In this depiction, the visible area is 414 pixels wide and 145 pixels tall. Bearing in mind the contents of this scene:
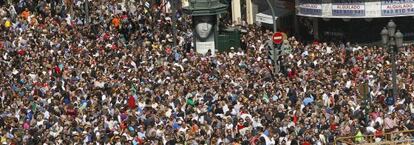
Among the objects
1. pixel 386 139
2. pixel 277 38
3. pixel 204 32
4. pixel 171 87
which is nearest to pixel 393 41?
pixel 386 139

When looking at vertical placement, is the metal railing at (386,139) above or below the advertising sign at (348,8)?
below

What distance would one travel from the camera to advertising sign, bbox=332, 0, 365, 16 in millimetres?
54594

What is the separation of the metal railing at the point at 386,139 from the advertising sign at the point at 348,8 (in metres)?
20.2

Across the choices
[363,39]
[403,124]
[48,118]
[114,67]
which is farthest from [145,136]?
[363,39]

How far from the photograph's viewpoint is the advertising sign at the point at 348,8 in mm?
54594

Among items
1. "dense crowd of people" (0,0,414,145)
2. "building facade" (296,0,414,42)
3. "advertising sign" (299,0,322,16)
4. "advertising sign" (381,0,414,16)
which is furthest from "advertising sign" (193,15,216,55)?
"advertising sign" (381,0,414,16)

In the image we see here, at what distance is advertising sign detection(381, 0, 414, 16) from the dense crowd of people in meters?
3.47

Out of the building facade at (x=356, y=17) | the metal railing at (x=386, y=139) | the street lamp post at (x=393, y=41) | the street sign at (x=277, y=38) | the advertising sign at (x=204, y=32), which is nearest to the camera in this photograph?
the metal railing at (x=386, y=139)

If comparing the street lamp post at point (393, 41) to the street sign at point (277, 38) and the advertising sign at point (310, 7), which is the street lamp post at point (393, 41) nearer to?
the street sign at point (277, 38)

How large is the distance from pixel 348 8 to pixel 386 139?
20.8m

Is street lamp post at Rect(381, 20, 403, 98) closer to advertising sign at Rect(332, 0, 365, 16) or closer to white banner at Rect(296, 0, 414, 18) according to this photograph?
white banner at Rect(296, 0, 414, 18)

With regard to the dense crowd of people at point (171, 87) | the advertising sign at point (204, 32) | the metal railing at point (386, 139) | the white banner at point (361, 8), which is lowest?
the metal railing at point (386, 139)

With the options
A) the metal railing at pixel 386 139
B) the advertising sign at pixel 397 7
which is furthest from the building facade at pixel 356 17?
the metal railing at pixel 386 139

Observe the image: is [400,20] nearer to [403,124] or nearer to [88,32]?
[88,32]
